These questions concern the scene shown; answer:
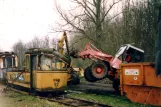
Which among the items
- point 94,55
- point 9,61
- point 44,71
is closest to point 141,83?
point 94,55

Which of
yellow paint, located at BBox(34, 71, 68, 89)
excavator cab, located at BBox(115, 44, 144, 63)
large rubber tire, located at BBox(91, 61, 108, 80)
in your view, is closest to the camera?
excavator cab, located at BBox(115, 44, 144, 63)

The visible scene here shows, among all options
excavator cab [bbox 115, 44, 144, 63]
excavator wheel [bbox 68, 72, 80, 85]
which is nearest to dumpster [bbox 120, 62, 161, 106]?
excavator cab [bbox 115, 44, 144, 63]

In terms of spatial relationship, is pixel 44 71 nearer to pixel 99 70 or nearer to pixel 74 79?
pixel 99 70

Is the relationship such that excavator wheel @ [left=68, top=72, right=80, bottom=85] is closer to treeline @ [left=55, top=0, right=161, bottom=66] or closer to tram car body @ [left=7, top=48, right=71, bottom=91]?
tram car body @ [left=7, top=48, right=71, bottom=91]

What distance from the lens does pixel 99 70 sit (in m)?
15.0

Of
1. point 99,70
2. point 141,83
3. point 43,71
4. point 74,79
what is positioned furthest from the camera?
point 74,79

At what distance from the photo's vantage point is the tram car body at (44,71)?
48.5ft

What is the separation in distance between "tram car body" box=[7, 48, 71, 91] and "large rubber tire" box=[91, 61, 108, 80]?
167 centimetres

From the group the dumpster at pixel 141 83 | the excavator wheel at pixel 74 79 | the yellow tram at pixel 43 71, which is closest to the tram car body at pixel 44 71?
the yellow tram at pixel 43 71

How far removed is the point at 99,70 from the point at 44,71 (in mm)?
2978

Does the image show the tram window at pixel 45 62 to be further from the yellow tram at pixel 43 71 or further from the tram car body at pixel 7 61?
the tram car body at pixel 7 61

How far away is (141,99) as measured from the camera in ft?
36.6

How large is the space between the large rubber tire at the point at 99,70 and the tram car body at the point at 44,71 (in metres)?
1.67

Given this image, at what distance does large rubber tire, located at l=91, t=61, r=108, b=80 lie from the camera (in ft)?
48.7
